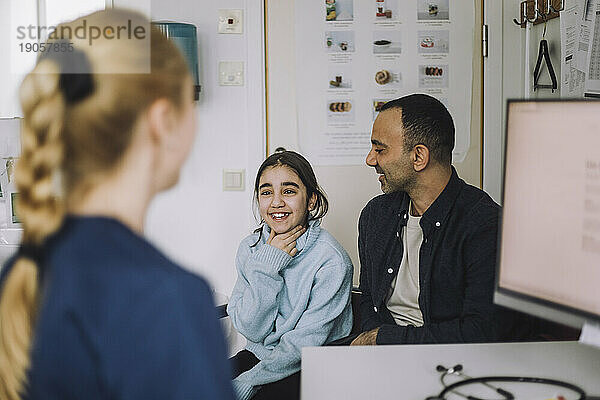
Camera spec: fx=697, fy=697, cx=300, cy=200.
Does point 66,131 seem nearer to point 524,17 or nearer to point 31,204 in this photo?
point 31,204

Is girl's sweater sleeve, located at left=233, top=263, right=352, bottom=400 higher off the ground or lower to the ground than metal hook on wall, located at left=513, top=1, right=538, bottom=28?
lower

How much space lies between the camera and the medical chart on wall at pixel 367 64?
6.81ft

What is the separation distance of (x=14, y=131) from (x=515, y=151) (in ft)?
1.95

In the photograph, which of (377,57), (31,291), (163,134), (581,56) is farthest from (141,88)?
(377,57)

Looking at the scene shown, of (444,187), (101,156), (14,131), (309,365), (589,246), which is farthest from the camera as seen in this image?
(444,187)

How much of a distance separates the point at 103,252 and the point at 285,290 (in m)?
1.12

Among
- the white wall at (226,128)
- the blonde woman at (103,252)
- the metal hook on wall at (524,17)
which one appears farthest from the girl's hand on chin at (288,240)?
the blonde woman at (103,252)

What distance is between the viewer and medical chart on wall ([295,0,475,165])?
208 cm

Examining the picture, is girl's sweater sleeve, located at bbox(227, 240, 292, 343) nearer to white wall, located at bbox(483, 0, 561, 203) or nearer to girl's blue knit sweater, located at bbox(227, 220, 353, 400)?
girl's blue knit sweater, located at bbox(227, 220, 353, 400)

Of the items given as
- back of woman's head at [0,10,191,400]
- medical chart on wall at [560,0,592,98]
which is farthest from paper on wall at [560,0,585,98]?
back of woman's head at [0,10,191,400]

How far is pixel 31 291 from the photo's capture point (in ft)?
1.49

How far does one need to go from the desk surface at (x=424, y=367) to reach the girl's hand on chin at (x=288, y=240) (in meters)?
0.56

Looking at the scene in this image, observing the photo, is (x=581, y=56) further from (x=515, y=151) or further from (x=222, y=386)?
(x=222, y=386)

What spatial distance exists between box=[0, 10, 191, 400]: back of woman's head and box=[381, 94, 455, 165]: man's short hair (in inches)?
43.6
